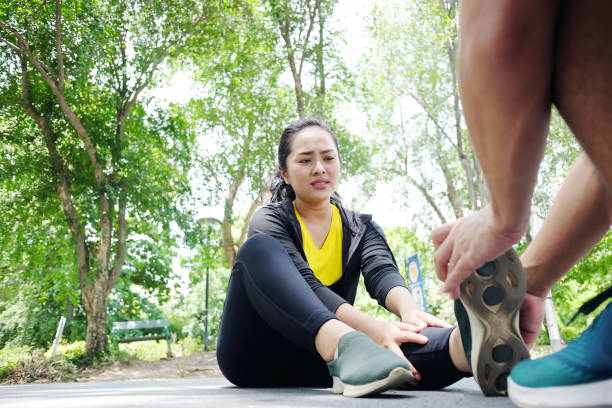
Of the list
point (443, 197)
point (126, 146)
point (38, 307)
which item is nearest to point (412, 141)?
point (443, 197)

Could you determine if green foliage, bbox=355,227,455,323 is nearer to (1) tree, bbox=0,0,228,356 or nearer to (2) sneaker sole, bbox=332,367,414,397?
(1) tree, bbox=0,0,228,356

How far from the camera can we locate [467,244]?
0.77m

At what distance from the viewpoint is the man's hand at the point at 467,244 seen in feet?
2.35

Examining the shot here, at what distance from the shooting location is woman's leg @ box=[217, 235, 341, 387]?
136 cm

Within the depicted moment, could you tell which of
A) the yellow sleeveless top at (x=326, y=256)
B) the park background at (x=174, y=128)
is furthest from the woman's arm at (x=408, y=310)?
the park background at (x=174, y=128)

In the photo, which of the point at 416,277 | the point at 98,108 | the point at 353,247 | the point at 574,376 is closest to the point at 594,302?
the point at 574,376

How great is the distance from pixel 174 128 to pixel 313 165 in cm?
961

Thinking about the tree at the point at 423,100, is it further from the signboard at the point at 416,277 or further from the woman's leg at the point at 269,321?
the woman's leg at the point at 269,321

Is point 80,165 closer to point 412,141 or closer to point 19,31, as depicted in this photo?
point 19,31

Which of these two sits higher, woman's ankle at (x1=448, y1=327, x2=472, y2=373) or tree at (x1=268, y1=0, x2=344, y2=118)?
tree at (x1=268, y1=0, x2=344, y2=118)

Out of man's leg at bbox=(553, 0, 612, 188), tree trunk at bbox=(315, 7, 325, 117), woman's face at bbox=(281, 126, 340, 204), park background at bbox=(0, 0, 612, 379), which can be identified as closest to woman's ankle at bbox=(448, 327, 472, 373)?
man's leg at bbox=(553, 0, 612, 188)

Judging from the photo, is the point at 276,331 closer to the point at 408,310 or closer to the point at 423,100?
the point at 408,310

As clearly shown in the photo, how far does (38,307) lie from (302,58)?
1332 centimetres

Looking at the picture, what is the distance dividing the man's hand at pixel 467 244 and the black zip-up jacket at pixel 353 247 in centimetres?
95
